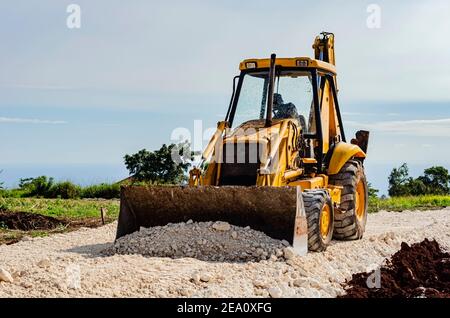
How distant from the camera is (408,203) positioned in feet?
73.5

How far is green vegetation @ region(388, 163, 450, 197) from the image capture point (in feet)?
100

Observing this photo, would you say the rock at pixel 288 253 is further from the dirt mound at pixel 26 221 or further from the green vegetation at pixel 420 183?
the green vegetation at pixel 420 183

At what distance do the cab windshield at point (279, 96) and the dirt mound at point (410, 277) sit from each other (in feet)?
8.89

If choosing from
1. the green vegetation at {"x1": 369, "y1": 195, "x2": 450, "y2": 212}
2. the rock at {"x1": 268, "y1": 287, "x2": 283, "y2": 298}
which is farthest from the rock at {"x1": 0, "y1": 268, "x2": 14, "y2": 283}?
the green vegetation at {"x1": 369, "y1": 195, "x2": 450, "y2": 212}

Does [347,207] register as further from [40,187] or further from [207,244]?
[40,187]

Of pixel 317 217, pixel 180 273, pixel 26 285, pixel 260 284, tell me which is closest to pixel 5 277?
pixel 26 285

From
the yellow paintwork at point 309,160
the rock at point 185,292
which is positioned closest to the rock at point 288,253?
the rock at point 185,292

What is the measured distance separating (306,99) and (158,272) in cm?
442

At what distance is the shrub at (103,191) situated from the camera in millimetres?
23938

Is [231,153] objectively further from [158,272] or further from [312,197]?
[158,272]

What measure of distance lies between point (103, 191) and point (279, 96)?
13872mm
